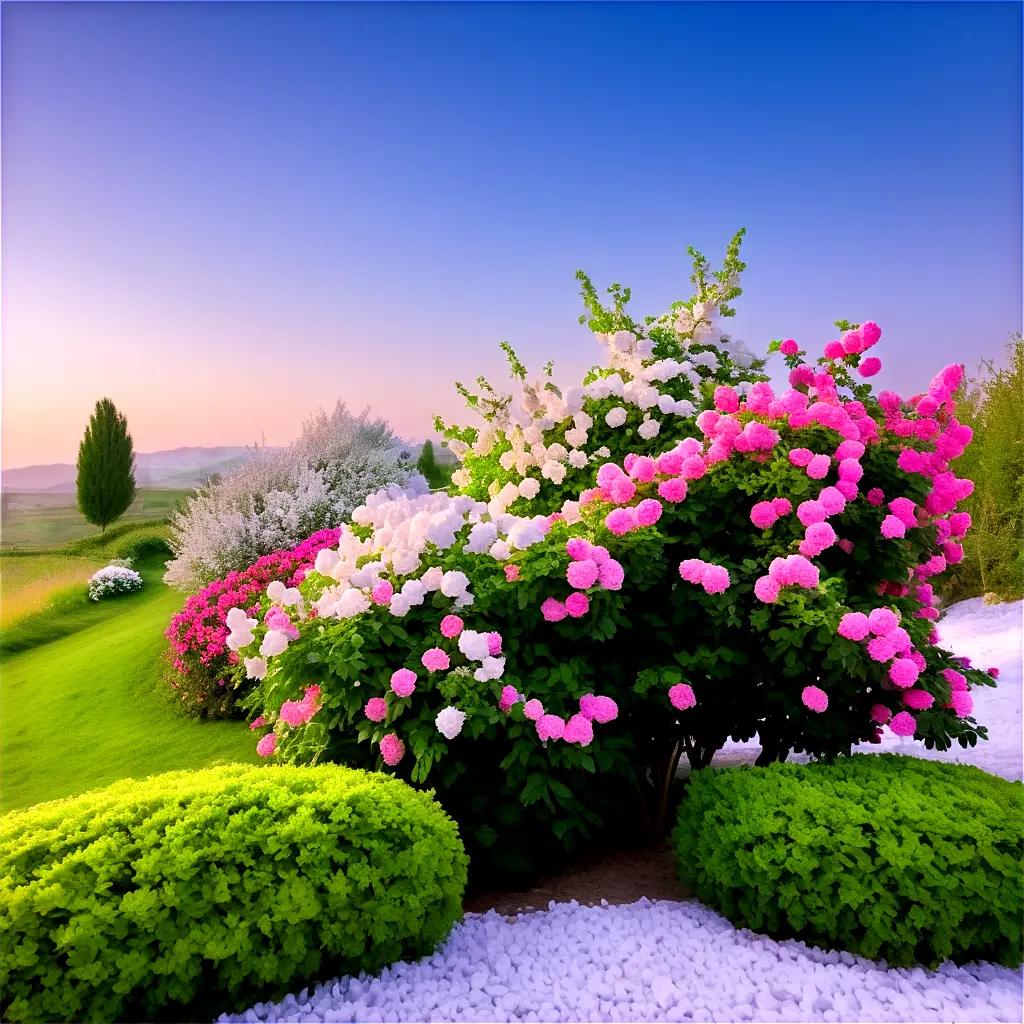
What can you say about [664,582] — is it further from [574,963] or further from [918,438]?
[574,963]

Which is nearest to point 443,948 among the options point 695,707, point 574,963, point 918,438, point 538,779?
point 574,963

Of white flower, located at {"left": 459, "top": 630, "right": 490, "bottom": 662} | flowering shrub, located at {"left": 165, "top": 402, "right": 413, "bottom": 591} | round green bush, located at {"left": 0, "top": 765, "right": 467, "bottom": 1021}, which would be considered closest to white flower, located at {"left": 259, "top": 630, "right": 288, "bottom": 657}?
round green bush, located at {"left": 0, "top": 765, "right": 467, "bottom": 1021}

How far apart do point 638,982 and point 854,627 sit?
73.4 inches

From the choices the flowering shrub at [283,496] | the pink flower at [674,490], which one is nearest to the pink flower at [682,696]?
the pink flower at [674,490]

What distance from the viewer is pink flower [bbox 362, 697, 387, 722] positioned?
409 cm

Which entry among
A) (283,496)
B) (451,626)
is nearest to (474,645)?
(451,626)

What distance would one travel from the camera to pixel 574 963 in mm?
3426

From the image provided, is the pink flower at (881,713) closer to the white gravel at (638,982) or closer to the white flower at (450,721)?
the white gravel at (638,982)

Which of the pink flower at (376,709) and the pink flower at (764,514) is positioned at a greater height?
the pink flower at (764,514)

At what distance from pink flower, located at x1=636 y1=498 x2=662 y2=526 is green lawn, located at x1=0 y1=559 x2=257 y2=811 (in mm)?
4125

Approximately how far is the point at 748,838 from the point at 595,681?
3.74 feet

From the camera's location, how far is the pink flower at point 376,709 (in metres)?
4.09

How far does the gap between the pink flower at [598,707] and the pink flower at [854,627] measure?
1147mm

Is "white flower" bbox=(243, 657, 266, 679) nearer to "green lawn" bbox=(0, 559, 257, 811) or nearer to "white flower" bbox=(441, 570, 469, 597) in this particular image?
"white flower" bbox=(441, 570, 469, 597)
